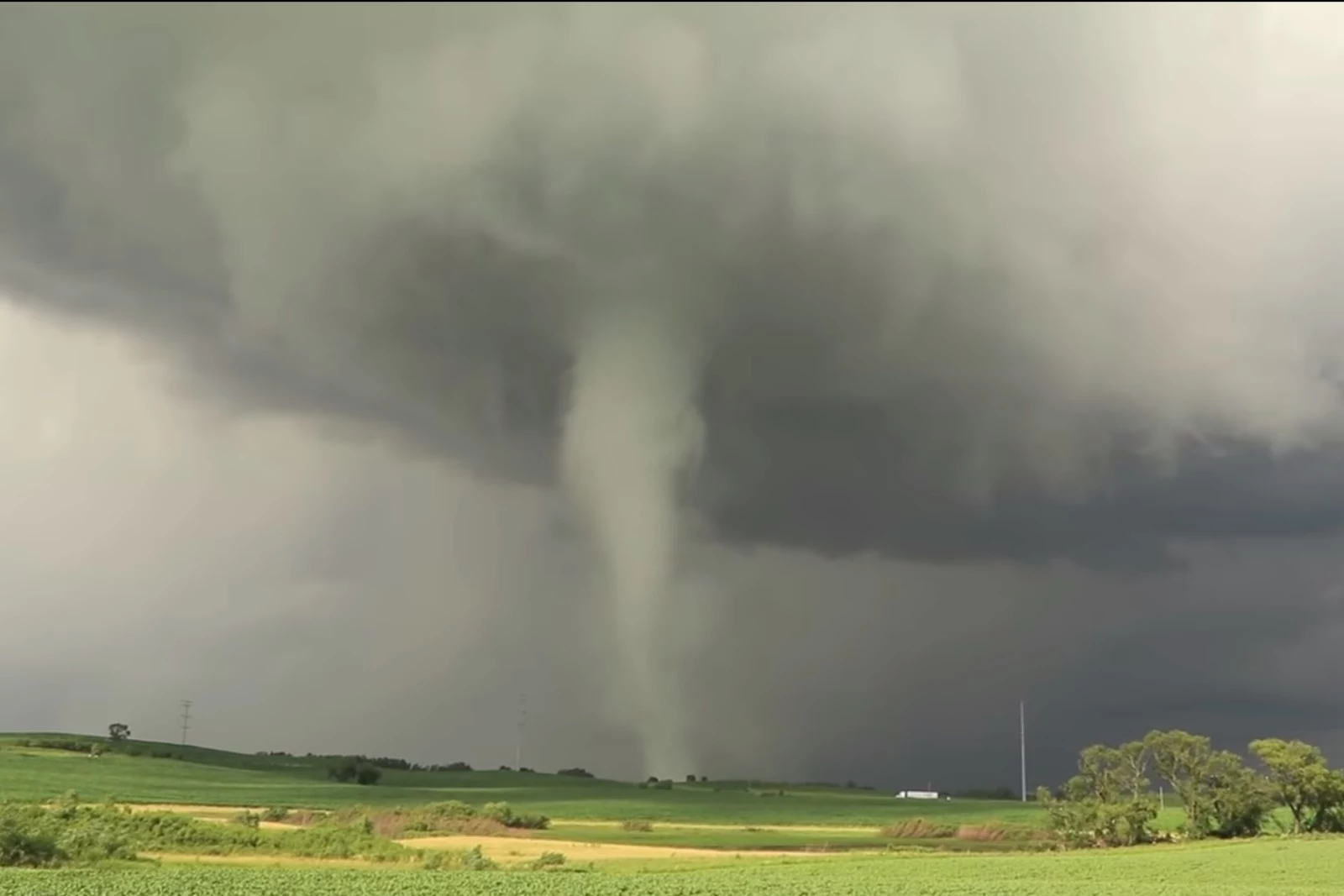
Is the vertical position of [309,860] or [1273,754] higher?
[1273,754]

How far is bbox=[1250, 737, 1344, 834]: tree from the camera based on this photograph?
125688mm

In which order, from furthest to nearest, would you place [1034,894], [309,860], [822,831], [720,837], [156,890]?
[822,831] < [720,837] < [309,860] < [1034,894] < [156,890]

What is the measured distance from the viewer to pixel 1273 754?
127 m

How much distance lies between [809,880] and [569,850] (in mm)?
44966

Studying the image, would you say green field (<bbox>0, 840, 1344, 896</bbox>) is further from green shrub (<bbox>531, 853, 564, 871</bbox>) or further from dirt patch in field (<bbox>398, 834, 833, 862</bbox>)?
dirt patch in field (<bbox>398, 834, 833, 862</bbox>)

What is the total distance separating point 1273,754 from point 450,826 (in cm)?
9619

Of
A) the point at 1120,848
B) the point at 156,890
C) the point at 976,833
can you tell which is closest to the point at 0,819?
the point at 156,890

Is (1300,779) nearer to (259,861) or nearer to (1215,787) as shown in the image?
(1215,787)

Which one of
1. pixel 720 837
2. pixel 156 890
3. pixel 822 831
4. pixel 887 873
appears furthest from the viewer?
pixel 822 831

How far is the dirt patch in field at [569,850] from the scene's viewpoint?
308ft

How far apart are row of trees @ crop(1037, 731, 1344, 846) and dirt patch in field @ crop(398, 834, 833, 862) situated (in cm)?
4082

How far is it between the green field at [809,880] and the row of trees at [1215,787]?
126 feet

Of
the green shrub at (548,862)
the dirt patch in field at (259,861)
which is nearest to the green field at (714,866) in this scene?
the dirt patch in field at (259,861)

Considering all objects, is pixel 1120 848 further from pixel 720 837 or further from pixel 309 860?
pixel 309 860
